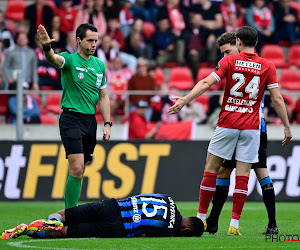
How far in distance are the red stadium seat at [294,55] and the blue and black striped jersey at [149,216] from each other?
1262cm

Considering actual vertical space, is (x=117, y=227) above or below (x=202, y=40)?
below

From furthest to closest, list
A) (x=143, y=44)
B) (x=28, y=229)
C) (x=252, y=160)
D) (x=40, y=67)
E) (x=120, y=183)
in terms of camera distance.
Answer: (x=143, y=44) < (x=40, y=67) < (x=120, y=183) < (x=252, y=160) < (x=28, y=229)

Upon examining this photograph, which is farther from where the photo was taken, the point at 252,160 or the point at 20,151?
the point at 20,151

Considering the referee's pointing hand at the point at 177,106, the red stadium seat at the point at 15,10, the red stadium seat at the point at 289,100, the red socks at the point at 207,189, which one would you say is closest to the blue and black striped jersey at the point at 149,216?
the red socks at the point at 207,189

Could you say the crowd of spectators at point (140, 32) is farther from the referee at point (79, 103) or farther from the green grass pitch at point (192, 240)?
the referee at point (79, 103)

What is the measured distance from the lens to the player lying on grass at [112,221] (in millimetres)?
7270

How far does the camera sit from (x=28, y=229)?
7.18 m

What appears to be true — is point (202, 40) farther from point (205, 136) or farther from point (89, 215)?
point (89, 215)

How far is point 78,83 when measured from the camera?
29.0 ft

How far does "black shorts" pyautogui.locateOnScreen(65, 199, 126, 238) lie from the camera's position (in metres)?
7.31

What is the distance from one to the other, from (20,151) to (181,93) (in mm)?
3703

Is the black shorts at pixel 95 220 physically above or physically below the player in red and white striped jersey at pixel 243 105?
below

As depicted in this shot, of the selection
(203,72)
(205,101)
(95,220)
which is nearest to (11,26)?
(203,72)

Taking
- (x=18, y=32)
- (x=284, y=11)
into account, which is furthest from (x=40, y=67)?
(x=284, y=11)
